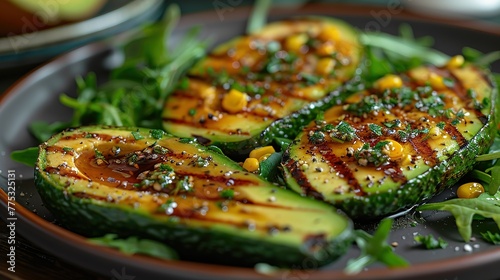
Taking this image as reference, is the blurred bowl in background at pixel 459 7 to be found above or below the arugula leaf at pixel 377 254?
above

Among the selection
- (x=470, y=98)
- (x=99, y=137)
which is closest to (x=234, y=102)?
(x=99, y=137)

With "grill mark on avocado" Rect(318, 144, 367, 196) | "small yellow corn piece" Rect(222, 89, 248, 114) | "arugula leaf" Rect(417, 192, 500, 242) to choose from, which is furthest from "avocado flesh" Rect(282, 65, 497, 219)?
"small yellow corn piece" Rect(222, 89, 248, 114)

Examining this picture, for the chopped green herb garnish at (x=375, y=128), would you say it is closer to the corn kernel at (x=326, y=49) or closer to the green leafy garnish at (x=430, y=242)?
the green leafy garnish at (x=430, y=242)

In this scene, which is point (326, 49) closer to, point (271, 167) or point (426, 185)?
point (271, 167)

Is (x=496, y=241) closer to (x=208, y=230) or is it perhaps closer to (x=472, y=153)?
(x=472, y=153)

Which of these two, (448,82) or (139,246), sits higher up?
(448,82)

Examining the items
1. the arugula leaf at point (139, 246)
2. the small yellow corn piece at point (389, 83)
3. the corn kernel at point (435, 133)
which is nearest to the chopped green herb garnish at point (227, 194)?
the arugula leaf at point (139, 246)

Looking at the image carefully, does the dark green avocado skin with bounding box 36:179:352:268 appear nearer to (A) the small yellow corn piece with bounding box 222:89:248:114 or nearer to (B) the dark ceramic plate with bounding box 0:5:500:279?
(B) the dark ceramic plate with bounding box 0:5:500:279
